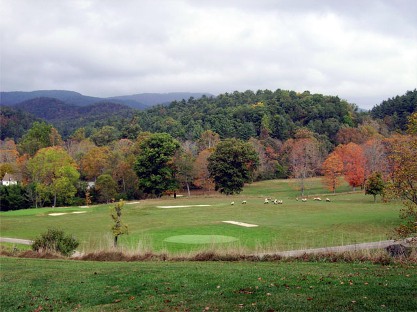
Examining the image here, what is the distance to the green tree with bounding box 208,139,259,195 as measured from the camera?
62.9 meters

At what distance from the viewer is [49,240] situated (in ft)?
65.4

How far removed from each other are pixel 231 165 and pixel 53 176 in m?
30.9

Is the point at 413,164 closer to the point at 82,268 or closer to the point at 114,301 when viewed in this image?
the point at 114,301

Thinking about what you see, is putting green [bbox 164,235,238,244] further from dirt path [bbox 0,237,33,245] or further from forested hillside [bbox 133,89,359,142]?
forested hillside [bbox 133,89,359,142]

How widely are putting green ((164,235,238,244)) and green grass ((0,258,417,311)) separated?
1062 cm

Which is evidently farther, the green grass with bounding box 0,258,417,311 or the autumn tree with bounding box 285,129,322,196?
the autumn tree with bounding box 285,129,322,196

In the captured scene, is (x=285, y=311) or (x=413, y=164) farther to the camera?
(x=413, y=164)

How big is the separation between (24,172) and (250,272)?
7484 centimetres

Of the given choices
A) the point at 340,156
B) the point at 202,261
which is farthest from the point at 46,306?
the point at 340,156

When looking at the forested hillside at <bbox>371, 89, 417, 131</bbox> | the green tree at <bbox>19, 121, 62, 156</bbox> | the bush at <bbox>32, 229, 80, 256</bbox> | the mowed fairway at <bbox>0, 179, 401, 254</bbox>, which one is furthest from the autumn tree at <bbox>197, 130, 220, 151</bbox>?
the bush at <bbox>32, 229, 80, 256</bbox>

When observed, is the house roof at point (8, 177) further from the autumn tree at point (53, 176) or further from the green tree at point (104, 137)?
the green tree at point (104, 137)

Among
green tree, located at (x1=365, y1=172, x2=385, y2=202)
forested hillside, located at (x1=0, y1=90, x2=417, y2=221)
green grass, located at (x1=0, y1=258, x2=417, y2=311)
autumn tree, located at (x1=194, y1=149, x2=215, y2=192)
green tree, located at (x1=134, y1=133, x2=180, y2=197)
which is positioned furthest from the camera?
autumn tree, located at (x1=194, y1=149, x2=215, y2=192)

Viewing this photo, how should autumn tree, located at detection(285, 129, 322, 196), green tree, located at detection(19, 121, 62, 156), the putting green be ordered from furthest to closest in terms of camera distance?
green tree, located at detection(19, 121, 62, 156) < autumn tree, located at detection(285, 129, 322, 196) < the putting green

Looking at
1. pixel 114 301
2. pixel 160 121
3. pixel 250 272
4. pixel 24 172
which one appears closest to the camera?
pixel 114 301
